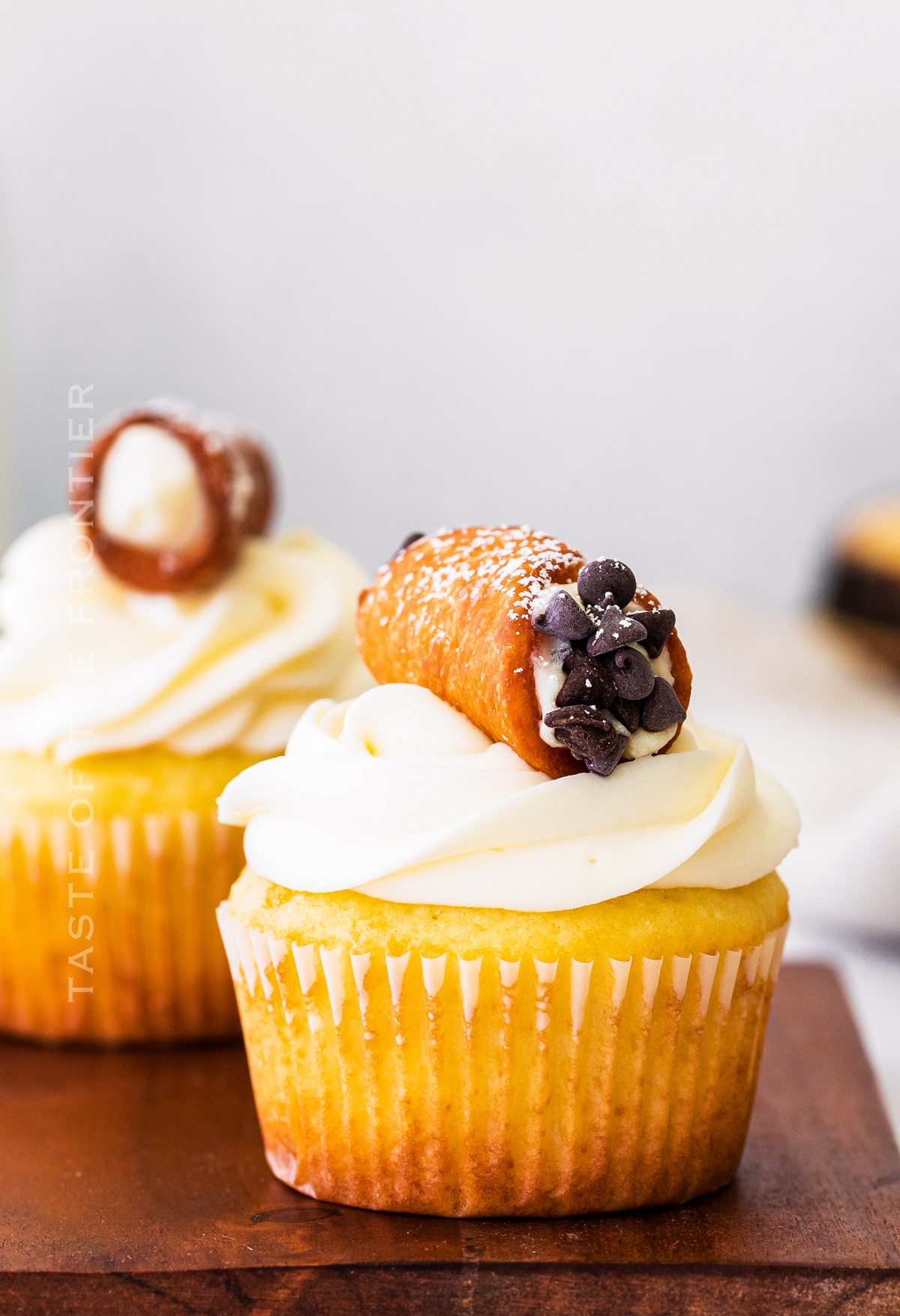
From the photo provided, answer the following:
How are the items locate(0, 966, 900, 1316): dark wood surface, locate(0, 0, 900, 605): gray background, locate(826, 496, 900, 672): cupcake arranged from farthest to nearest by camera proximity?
locate(0, 0, 900, 605): gray background → locate(826, 496, 900, 672): cupcake → locate(0, 966, 900, 1316): dark wood surface

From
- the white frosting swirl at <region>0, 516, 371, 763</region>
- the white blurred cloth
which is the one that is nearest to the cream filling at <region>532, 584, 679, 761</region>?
the white frosting swirl at <region>0, 516, 371, 763</region>

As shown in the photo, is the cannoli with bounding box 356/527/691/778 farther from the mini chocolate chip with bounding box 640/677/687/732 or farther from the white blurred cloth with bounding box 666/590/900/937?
the white blurred cloth with bounding box 666/590/900/937

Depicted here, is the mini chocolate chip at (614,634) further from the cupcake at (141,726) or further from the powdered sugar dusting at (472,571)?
the cupcake at (141,726)

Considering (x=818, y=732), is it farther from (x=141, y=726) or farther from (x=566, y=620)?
(x=566, y=620)

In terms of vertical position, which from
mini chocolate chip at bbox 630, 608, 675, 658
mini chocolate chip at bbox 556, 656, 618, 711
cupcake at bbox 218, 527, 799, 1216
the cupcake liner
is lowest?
the cupcake liner

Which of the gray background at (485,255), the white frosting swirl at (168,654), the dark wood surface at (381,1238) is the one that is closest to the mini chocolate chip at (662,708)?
the dark wood surface at (381,1238)

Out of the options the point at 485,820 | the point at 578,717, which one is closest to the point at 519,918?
the point at 485,820

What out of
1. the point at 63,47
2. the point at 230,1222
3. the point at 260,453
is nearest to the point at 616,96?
the point at 63,47

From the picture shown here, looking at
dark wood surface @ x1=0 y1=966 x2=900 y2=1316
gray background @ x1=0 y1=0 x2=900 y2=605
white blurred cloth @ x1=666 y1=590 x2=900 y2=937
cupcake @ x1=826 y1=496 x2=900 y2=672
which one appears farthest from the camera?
gray background @ x1=0 y1=0 x2=900 y2=605
